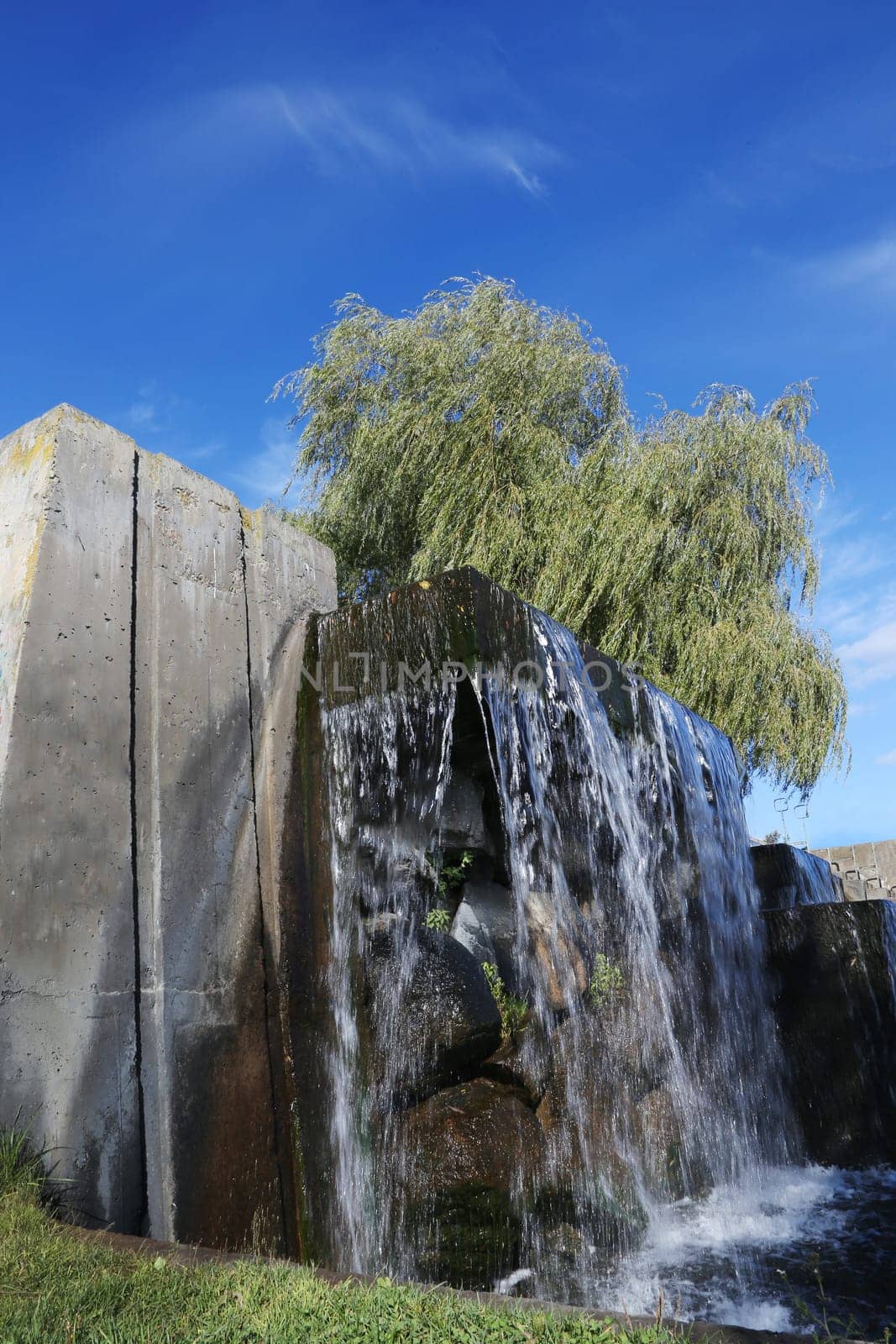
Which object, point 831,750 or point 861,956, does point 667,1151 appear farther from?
point 831,750

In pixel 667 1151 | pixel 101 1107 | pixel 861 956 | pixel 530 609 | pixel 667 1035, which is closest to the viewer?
pixel 101 1107

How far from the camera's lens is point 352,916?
458 cm

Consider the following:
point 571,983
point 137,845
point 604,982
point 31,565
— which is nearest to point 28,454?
point 31,565

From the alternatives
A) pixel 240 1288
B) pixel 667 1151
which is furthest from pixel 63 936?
pixel 667 1151

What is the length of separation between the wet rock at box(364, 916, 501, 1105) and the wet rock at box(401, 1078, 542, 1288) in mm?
156

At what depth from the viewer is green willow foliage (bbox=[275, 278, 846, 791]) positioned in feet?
37.5

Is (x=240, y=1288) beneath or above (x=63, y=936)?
beneath

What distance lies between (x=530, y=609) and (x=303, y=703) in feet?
4.33

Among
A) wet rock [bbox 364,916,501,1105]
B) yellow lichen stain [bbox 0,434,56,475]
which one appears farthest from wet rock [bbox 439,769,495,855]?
yellow lichen stain [bbox 0,434,56,475]

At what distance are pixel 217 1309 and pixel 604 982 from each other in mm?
3708

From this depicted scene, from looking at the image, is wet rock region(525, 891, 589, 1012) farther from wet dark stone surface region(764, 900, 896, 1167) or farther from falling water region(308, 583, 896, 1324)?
wet dark stone surface region(764, 900, 896, 1167)

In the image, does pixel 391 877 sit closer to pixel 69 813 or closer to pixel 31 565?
pixel 69 813

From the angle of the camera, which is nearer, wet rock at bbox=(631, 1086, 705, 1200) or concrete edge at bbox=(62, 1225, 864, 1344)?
concrete edge at bbox=(62, 1225, 864, 1344)

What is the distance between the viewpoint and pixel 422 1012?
4.52m
